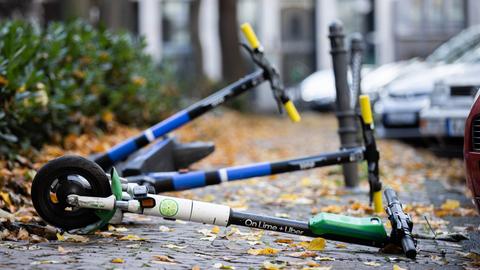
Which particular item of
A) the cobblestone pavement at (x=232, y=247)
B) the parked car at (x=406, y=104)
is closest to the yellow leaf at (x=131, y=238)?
the cobblestone pavement at (x=232, y=247)

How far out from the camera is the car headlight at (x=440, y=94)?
431 inches

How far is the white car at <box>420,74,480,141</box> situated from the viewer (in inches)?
416

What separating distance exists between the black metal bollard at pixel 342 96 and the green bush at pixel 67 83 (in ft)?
8.00

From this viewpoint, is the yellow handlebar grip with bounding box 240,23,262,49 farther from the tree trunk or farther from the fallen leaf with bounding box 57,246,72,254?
the tree trunk

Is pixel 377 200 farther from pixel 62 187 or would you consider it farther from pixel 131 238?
pixel 62 187

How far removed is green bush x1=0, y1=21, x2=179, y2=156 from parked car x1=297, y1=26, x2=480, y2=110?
3141 millimetres

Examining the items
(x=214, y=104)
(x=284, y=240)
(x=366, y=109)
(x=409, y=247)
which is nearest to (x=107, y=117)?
(x=214, y=104)

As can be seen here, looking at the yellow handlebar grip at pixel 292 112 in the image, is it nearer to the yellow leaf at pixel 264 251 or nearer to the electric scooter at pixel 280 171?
the electric scooter at pixel 280 171

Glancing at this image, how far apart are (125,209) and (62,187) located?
0.35 metres

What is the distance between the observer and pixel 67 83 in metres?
8.82

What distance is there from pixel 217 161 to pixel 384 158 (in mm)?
2396

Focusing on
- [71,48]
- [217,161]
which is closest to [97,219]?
[71,48]

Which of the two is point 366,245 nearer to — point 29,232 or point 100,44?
point 29,232

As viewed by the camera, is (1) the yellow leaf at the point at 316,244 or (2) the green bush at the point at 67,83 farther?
(2) the green bush at the point at 67,83
